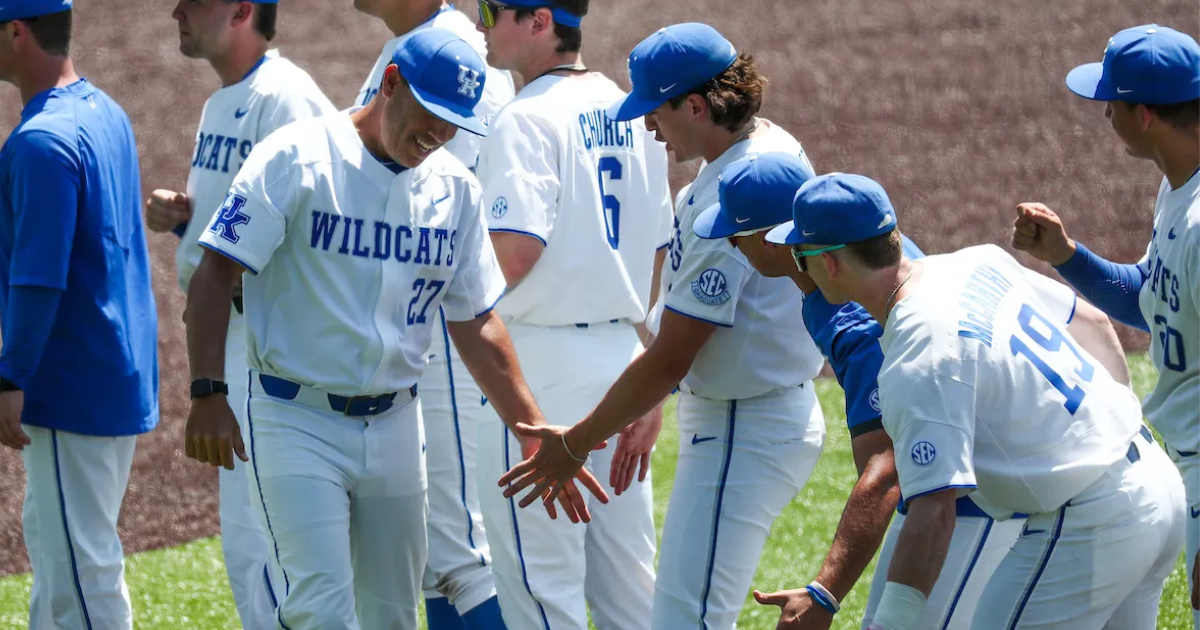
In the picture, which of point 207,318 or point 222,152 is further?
point 222,152

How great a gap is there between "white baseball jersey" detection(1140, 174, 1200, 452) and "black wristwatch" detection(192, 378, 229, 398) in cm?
211

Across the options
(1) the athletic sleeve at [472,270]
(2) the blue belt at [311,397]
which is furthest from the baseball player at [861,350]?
(2) the blue belt at [311,397]

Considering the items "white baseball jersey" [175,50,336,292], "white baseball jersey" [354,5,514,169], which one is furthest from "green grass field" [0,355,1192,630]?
"white baseball jersey" [354,5,514,169]

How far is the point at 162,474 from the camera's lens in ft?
21.8

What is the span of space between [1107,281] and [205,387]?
225 cm

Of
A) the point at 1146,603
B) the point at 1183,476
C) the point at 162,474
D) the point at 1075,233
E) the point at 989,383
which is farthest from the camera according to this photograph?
the point at 1075,233

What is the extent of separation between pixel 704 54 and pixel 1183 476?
149 centimetres

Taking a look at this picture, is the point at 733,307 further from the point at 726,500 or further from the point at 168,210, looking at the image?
the point at 168,210

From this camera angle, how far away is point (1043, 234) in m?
3.75

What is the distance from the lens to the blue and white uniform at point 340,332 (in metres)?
3.22

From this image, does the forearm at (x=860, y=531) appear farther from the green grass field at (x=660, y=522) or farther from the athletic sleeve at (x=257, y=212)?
the green grass field at (x=660, y=522)

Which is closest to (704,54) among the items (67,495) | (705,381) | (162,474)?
(705,381)

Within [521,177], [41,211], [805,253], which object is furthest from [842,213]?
[41,211]

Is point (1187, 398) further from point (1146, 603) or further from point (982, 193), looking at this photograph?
point (982, 193)
